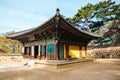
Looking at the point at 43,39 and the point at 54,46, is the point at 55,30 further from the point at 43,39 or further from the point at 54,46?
the point at 43,39

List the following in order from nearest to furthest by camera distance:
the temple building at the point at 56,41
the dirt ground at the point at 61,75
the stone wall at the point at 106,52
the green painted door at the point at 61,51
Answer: the dirt ground at the point at 61,75 → the temple building at the point at 56,41 → the green painted door at the point at 61,51 → the stone wall at the point at 106,52

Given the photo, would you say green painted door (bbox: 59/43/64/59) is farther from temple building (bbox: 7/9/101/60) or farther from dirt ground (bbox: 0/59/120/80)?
dirt ground (bbox: 0/59/120/80)

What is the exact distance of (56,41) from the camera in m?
10.7

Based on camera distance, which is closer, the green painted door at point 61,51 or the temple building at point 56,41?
the temple building at point 56,41

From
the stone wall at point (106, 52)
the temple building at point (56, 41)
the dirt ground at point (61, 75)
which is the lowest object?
the dirt ground at point (61, 75)

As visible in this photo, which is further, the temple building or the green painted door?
the green painted door

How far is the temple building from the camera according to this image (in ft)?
32.5

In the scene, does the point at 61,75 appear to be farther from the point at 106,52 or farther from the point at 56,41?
the point at 106,52

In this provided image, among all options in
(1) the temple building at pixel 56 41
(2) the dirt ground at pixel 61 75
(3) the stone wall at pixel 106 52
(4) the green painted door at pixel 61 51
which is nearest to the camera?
(2) the dirt ground at pixel 61 75

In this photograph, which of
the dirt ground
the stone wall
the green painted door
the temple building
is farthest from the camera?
the stone wall

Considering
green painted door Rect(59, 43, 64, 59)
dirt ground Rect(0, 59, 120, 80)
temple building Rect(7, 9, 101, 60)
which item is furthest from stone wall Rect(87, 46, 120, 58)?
green painted door Rect(59, 43, 64, 59)

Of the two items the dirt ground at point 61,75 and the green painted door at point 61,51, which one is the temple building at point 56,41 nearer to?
the green painted door at point 61,51

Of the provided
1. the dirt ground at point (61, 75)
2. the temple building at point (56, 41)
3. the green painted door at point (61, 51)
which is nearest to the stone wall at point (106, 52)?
the temple building at point (56, 41)

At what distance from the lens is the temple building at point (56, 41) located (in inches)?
390
